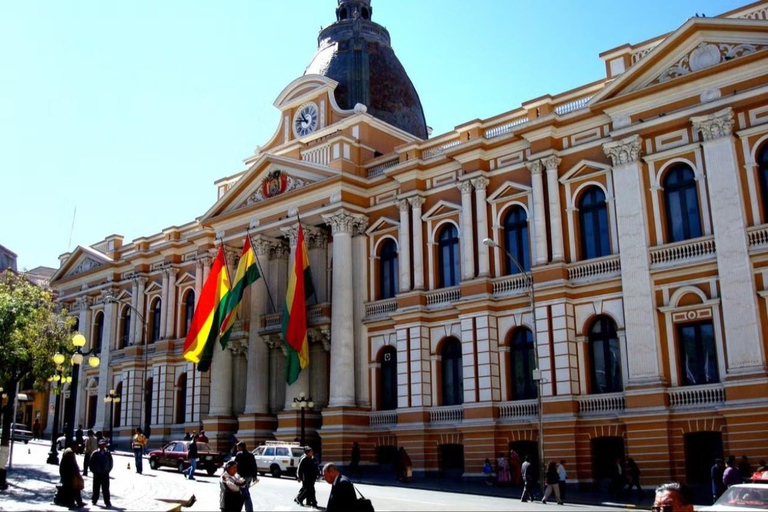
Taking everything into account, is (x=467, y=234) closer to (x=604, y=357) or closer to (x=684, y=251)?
(x=604, y=357)

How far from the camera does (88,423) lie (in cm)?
5766

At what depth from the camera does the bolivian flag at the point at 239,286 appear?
41.5 meters

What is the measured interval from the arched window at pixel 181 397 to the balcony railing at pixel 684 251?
31.9 meters

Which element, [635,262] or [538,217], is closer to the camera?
[635,262]

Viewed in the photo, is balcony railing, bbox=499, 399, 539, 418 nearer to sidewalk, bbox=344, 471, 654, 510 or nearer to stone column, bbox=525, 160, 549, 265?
sidewalk, bbox=344, 471, 654, 510

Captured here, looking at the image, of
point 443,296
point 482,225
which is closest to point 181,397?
point 443,296

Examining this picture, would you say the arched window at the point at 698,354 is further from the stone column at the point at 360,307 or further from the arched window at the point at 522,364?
the stone column at the point at 360,307

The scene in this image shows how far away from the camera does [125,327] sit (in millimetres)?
57656

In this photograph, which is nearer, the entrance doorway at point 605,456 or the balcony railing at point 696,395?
the balcony railing at point 696,395

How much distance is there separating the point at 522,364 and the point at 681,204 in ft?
30.3

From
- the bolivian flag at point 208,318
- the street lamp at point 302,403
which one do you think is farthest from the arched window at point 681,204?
the bolivian flag at point 208,318

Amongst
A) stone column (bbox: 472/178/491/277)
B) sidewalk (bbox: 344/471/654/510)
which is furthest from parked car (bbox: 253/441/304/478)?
stone column (bbox: 472/178/491/277)

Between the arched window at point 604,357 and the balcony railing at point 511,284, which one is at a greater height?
the balcony railing at point 511,284

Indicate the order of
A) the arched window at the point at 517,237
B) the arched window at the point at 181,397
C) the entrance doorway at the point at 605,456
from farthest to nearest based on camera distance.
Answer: the arched window at the point at 181,397
the arched window at the point at 517,237
the entrance doorway at the point at 605,456
